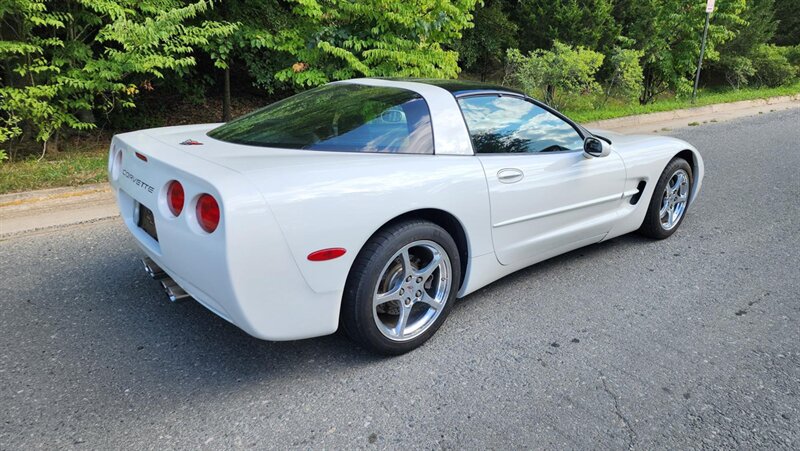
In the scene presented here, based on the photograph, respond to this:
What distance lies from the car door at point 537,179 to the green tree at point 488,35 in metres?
11.0

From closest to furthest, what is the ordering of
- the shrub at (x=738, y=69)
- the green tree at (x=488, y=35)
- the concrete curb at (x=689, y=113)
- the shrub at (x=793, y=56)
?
the concrete curb at (x=689, y=113) → the green tree at (x=488, y=35) → the shrub at (x=738, y=69) → the shrub at (x=793, y=56)

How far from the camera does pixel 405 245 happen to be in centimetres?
261

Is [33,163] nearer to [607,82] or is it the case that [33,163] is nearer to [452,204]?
[452,204]

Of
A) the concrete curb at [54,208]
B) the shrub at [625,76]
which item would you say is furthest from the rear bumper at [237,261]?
the shrub at [625,76]

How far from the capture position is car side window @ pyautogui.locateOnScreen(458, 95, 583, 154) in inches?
122

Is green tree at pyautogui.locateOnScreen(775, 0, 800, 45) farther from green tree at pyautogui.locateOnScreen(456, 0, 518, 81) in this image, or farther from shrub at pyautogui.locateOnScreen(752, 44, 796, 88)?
green tree at pyautogui.locateOnScreen(456, 0, 518, 81)

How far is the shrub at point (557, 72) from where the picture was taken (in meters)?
10.7

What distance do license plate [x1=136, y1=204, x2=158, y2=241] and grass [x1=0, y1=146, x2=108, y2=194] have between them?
336 cm

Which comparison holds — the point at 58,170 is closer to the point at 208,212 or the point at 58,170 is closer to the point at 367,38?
the point at 367,38

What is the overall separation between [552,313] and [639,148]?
5.28 feet

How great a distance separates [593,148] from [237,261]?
241cm

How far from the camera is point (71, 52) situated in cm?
638

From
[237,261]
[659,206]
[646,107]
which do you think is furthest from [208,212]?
[646,107]

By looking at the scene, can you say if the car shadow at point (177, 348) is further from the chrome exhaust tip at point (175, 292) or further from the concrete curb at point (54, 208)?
the concrete curb at point (54, 208)
